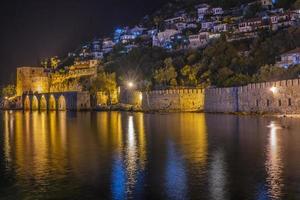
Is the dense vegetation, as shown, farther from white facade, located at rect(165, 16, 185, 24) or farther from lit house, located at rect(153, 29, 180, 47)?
white facade, located at rect(165, 16, 185, 24)

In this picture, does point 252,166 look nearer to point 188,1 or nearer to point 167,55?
point 167,55

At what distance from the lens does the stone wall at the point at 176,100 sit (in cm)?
3859

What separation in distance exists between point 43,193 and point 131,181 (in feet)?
5.80

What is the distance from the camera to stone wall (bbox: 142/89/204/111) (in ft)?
127

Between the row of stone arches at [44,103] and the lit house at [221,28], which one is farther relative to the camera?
the lit house at [221,28]

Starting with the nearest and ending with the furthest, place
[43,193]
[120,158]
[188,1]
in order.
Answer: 1. [43,193]
2. [120,158]
3. [188,1]

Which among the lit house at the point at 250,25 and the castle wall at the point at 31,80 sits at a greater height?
the lit house at the point at 250,25

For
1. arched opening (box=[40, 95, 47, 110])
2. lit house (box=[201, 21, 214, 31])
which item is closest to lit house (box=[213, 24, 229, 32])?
lit house (box=[201, 21, 214, 31])

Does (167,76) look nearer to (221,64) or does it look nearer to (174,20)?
(221,64)

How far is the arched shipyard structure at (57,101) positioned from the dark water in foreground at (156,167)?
37.4 meters

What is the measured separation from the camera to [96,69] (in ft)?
216

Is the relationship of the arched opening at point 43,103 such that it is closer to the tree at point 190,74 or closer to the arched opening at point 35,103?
the arched opening at point 35,103

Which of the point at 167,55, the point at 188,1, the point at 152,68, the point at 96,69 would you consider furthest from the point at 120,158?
the point at 188,1

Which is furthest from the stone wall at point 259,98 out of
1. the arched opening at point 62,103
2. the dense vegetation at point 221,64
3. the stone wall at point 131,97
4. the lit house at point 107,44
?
the lit house at point 107,44
